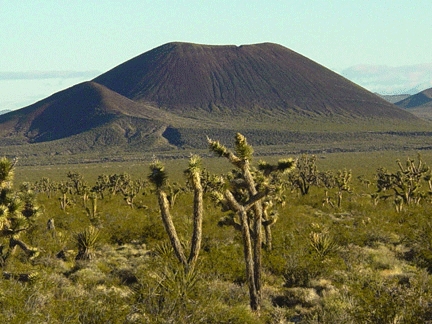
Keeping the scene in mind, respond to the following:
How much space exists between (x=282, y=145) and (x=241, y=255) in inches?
5915

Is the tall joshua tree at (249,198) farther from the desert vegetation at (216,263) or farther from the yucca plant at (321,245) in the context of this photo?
the yucca plant at (321,245)

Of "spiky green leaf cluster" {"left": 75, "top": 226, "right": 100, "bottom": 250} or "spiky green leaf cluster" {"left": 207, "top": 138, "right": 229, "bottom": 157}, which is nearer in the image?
"spiky green leaf cluster" {"left": 207, "top": 138, "right": 229, "bottom": 157}

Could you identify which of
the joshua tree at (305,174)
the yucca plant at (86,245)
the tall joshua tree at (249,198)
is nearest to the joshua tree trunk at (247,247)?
the tall joshua tree at (249,198)

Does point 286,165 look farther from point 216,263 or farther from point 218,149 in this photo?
point 216,263

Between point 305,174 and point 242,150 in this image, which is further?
point 305,174

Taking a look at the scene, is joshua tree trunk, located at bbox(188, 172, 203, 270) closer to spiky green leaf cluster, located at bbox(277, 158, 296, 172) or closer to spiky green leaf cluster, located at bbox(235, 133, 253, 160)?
spiky green leaf cluster, located at bbox(235, 133, 253, 160)

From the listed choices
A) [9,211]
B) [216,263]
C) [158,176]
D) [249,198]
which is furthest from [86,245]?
[249,198]

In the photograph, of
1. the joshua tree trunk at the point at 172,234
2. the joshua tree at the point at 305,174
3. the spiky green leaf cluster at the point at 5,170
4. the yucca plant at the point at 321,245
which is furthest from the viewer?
the joshua tree at the point at 305,174

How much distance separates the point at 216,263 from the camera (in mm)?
17141

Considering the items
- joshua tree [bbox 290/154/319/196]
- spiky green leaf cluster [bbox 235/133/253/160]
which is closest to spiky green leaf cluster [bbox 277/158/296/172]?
spiky green leaf cluster [bbox 235/133/253/160]

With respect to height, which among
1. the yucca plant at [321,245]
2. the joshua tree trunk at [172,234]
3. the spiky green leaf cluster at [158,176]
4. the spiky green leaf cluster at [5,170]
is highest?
the spiky green leaf cluster at [5,170]

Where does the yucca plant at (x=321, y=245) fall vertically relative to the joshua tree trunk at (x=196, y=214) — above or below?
below

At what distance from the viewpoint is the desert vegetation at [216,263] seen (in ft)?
38.1

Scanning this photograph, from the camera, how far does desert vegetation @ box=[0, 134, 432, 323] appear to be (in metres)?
11.6
